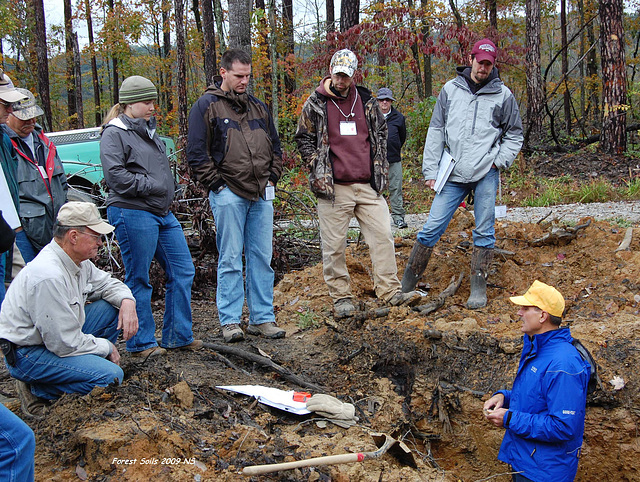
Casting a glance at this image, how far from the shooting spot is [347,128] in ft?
16.1

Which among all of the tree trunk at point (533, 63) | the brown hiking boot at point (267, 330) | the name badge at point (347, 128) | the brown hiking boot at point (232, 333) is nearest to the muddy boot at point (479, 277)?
the name badge at point (347, 128)

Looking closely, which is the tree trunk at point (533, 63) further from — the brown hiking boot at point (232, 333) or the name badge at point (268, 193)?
the brown hiking boot at point (232, 333)

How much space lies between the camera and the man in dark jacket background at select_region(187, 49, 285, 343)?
4352mm

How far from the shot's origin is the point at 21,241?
13.2 ft

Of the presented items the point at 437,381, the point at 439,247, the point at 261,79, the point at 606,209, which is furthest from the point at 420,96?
the point at 437,381

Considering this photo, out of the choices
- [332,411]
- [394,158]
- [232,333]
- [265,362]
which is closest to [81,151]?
[394,158]

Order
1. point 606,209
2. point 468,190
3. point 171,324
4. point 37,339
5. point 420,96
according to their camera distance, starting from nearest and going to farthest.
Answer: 1. point 37,339
2. point 171,324
3. point 468,190
4. point 606,209
5. point 420,96

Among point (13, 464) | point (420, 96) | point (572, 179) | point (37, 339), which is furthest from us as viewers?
point (420, 96)

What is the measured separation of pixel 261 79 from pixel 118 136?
58.3ft

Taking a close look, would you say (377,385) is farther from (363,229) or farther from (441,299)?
(363,229)

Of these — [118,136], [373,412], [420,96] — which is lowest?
[373,412]

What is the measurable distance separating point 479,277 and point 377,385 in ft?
5.44

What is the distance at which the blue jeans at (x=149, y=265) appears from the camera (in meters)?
3.93

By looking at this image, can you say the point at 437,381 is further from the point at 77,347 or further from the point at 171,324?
the point at 77,347
